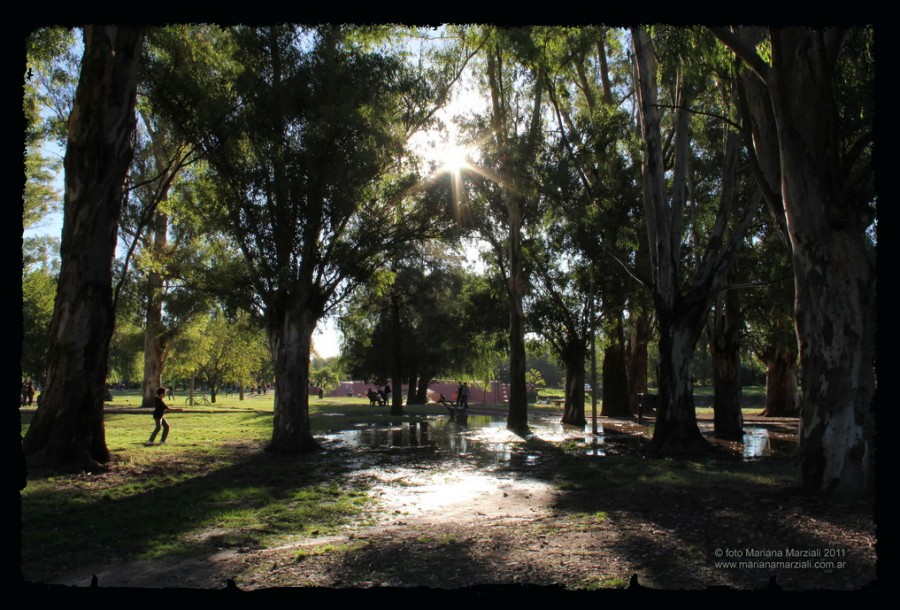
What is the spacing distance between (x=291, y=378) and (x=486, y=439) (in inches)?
259

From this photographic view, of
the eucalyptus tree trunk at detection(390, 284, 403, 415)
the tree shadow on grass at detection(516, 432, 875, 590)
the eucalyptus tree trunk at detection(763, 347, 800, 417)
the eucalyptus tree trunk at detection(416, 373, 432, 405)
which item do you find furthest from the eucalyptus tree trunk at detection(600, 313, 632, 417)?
the eucalyptus tree trunk at detection(416, 373, 432, 405)

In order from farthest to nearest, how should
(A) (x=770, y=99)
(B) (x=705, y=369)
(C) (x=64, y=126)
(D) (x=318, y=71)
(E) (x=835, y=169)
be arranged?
(B) (x=705, y=369) → (C) (x=64, y=126) → (D) (x=318, y=71) → (A) (x=770, y=99) → (E) (x=835, y=169)

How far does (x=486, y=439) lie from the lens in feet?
62.2

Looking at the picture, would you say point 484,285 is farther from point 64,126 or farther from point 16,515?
point 16,515

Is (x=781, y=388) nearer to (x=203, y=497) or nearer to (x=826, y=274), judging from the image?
(x=826, y=274)

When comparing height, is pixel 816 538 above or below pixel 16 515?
below

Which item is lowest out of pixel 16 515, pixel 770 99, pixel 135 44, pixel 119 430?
pixel 119 430

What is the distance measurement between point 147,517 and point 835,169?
9.22 metres

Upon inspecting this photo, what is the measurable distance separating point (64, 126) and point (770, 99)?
18.9 m

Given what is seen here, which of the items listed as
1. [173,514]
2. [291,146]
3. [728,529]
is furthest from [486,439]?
[728,529]

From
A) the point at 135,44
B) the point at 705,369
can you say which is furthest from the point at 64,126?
the point at 705,369

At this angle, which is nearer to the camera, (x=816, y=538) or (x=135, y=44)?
(x=816, y=538)

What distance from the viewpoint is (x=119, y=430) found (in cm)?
1994

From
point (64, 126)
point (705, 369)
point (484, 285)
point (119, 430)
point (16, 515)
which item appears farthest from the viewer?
point (705, 369)
